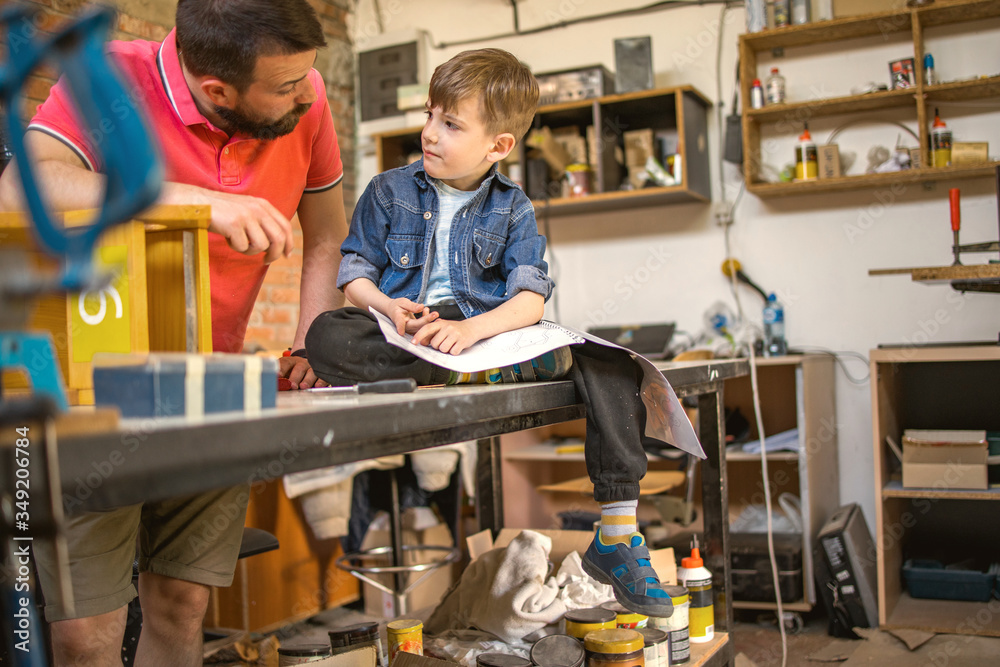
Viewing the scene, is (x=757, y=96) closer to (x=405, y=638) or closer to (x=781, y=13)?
(x=781, y=13)

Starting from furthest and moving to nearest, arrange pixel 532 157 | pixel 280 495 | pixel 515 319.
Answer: pixel 532 157
pixel 280 495
pixel 515 319

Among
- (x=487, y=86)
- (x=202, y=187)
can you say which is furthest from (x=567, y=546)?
(x=202, y=187)

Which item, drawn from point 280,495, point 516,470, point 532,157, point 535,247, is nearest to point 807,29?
point 532,157

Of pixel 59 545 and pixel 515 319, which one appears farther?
pixel 515 319

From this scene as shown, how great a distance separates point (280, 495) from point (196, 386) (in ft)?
7.95

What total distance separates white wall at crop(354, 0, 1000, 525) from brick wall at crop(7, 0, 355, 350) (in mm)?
950

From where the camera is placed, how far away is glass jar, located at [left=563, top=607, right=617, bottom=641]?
1.37m

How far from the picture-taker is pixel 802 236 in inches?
129

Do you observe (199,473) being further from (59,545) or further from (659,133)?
(659,133)

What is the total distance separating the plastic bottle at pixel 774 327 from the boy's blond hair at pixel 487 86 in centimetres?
201

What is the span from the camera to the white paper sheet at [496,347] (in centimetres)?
99

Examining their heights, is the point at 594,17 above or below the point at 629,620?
above

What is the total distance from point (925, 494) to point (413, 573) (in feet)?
6.00

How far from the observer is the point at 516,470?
10.9 ft
